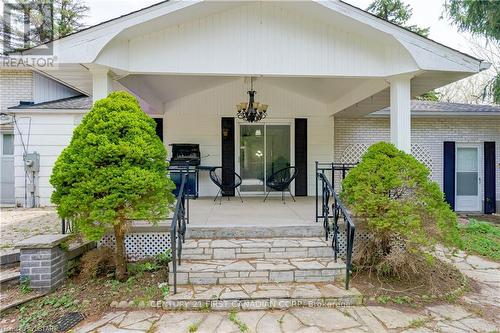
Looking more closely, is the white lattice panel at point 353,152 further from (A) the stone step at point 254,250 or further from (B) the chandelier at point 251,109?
(A) the stone step at point 254,250

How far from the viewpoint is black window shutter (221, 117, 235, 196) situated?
7.95 metres

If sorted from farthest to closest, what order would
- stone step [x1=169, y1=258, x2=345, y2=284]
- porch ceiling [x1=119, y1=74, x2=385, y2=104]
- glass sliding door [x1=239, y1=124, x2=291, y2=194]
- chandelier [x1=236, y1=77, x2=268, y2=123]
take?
glass sliding door [x1=239, y1=124, x2=291, y2=194], chandelier [x1=236, y1=77, x2=268, y2=123], porch ceiling [x1=119, y1=74, x2=385, y2=104], stone step [x1=169, y1=258, x2=345, y2=284]

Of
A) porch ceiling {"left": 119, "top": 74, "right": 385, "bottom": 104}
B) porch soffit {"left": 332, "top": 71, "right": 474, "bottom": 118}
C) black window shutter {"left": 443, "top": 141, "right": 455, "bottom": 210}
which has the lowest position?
black window shutter {"left": 443, "top": 141, "right": 455, "bottom": 210}

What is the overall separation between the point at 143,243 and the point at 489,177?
32.8 feet

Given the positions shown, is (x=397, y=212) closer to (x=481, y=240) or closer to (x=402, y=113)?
(x=402, y=113)

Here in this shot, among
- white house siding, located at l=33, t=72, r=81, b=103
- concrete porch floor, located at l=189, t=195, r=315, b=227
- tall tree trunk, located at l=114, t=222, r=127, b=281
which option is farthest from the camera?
white house siding, located at l=33, t=72, r=81, b=103

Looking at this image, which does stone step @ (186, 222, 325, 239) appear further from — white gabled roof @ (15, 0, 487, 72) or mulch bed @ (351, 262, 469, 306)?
white gabled roof @ (15, 0, 487, 72)

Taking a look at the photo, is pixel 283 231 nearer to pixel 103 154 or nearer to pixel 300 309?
pixel 300 309

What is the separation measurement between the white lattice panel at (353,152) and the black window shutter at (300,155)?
136 centimetres

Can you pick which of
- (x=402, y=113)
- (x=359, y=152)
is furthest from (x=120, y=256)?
(x=359, y=152)

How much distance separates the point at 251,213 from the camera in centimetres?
541

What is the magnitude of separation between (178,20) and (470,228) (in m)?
7.03

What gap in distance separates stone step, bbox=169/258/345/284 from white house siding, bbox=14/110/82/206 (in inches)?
270

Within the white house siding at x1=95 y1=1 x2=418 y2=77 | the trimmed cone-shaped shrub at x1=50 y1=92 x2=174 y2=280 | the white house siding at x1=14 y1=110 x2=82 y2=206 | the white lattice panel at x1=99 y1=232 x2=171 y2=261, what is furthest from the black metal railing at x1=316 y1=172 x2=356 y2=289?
the white house siding at x1=14 y1=110 x2=82 y2=206
